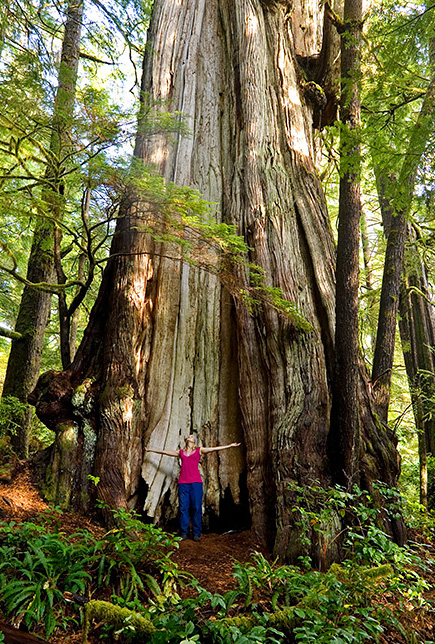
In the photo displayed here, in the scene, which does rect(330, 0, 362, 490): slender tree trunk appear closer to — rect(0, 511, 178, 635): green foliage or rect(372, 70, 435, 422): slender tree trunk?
rect(372, 70, 435, 422): slender tree trunk

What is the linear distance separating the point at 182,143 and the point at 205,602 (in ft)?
19.2

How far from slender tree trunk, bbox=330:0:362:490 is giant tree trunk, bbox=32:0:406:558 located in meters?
0.22

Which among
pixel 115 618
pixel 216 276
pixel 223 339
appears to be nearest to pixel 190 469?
pixel 223 339

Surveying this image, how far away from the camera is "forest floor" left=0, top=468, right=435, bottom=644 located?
3545mm

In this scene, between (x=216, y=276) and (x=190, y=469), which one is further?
(x=216, y=276)

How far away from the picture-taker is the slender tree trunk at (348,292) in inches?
185

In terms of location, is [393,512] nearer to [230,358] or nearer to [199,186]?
[230,358]

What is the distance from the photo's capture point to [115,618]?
113 inches

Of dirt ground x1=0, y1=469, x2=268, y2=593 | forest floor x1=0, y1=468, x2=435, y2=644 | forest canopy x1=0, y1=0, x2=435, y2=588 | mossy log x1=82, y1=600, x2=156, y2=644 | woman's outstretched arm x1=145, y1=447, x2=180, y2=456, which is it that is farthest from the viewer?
woman's outstretched arm x1=145, y1=447, x2=180, y2=456

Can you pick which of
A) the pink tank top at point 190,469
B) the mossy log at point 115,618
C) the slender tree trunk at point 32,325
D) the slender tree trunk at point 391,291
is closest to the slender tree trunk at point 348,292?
the slender tree trunk at point 391,291

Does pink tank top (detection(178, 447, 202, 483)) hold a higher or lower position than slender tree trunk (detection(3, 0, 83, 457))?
lower

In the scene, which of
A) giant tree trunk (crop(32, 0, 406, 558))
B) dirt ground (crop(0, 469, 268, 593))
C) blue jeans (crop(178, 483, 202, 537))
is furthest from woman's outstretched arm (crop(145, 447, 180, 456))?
dirt ground (crop(0, 469, 268, 593))

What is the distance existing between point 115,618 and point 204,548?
1.81 m

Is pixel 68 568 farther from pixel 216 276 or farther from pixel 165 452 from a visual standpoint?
pixel 216 276
